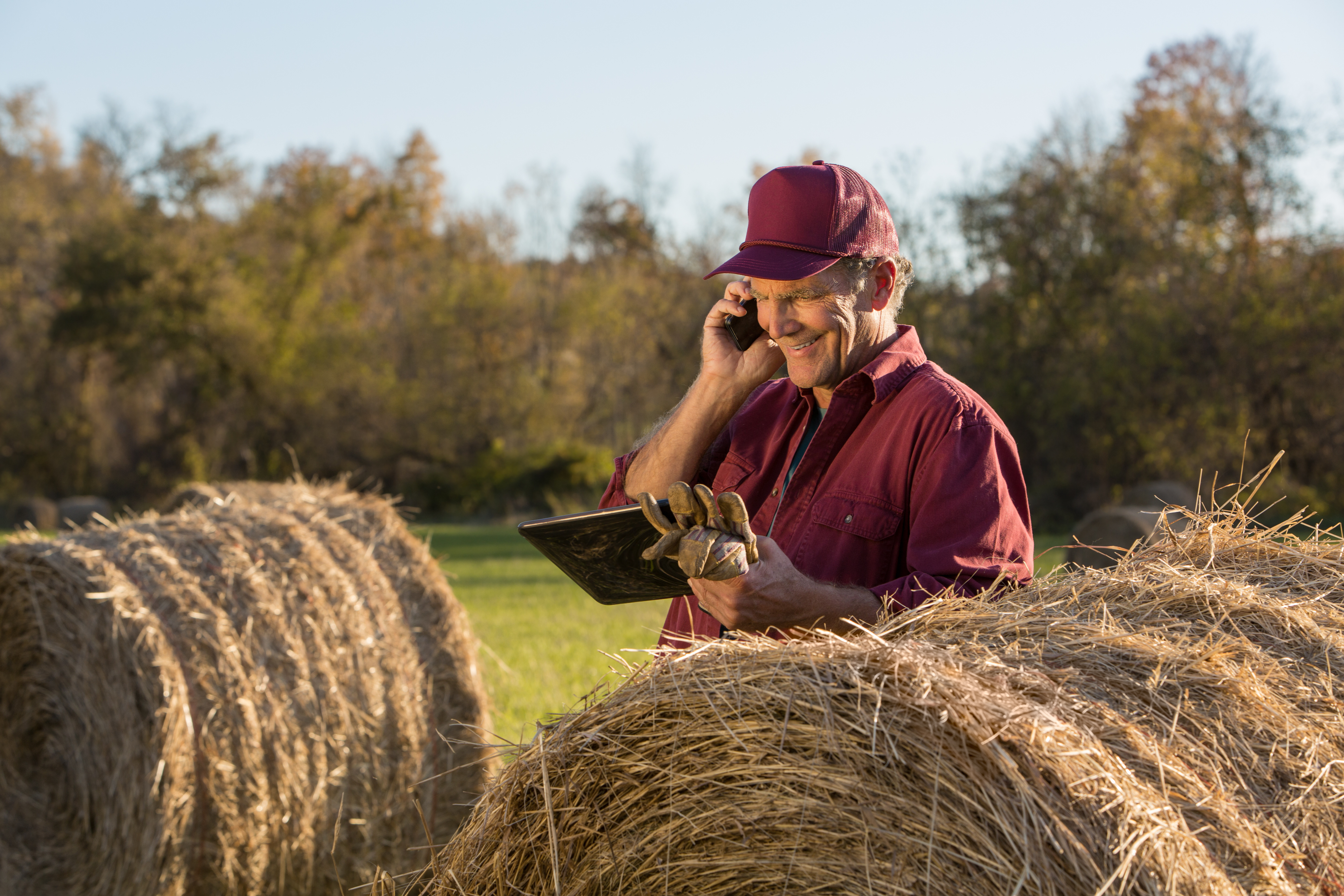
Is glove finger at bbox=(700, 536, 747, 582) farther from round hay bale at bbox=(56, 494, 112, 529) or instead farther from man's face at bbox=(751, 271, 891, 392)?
round hay bale at bbox=(56, 494, 112, 529)

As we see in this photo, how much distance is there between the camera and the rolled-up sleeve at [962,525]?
2297mm

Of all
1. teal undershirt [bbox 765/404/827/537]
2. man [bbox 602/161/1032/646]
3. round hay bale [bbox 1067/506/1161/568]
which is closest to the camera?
man [bbox 602/161/1032/646]

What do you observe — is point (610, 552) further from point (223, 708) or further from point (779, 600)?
point (223, 708)

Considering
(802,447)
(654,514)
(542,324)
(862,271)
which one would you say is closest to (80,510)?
(542,324)

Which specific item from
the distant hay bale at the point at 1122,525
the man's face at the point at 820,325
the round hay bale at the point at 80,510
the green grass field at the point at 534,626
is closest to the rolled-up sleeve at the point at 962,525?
the man's face at the point at 820,325

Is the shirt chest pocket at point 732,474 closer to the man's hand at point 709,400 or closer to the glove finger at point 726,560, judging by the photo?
the man's hand at point 709,400

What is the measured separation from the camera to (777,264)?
2529 mm

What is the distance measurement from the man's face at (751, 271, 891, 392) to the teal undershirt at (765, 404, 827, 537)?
126mm

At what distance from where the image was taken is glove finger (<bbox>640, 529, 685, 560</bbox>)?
1.99 m

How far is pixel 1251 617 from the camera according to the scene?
7.08 feet

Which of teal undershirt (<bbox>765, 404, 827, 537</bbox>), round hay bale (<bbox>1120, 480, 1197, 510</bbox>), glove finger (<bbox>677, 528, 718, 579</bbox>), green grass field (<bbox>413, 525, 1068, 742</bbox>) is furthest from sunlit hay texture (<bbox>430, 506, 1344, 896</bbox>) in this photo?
round hay bale (<bbox>1120, 480, 1197, 510</bbox>)

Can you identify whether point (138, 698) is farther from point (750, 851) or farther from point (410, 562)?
point (750, 851)

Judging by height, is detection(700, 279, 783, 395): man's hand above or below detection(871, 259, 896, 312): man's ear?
below

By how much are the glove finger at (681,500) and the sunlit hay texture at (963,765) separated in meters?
0.26
